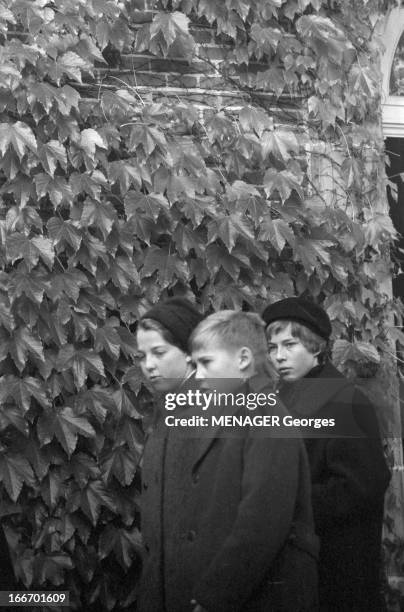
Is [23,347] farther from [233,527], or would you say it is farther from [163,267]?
[233,527]

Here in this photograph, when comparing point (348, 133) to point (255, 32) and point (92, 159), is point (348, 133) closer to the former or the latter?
point (255, 32)

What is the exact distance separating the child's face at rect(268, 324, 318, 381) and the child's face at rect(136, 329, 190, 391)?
25 centimetres

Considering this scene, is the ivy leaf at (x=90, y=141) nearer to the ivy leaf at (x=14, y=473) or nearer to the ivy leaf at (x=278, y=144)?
the ivy leaf at (x=278, y=144)

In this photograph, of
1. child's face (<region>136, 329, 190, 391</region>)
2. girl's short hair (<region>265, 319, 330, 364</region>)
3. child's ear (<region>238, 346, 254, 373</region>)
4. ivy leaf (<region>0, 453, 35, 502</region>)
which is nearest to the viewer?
child's ear (<region>238, 346, 254, 373</region>)

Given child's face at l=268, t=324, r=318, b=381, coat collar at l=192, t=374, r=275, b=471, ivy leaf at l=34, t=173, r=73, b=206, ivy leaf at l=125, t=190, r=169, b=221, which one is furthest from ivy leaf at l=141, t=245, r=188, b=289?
coat collar at l=192, t=374, r=275, b=471

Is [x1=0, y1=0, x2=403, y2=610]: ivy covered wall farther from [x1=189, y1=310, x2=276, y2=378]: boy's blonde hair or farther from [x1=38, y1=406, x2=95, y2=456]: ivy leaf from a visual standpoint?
[x1=189, y1=310, x2=276, y2=378]: boy's blonde hair

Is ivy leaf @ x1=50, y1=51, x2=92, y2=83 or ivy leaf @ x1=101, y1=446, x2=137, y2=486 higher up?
ivy leaf @ x1=50, y1=51, x2=92, y2=83

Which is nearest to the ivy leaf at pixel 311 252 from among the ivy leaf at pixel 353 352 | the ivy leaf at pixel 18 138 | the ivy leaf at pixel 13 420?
the ivy leaf at pixel 353 352

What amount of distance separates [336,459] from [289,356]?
0.31 m

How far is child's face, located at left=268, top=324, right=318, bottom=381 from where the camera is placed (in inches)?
110

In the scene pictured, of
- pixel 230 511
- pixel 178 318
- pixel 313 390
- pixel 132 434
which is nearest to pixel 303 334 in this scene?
pixel 313 390

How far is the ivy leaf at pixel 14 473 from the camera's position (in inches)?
138

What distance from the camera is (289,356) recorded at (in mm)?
2828

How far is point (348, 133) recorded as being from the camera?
13.1 feet
